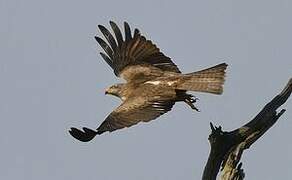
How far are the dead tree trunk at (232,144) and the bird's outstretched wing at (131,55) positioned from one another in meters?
5.65

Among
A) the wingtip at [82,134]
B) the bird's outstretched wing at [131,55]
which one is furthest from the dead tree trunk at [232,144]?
the bird's outstretched wing at [131,55]

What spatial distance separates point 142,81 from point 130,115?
214 centimetres

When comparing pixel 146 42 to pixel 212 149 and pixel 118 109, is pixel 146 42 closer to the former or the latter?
pixel 118 109

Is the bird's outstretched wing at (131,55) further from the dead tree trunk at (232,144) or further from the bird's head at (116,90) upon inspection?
the dead tree trunk at (232,144)

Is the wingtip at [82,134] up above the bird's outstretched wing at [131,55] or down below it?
below

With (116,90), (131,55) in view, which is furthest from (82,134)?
(131,55)

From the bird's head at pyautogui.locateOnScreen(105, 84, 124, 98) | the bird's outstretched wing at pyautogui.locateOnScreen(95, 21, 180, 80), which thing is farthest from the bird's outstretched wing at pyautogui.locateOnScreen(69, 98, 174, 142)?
the bird's outstretched wing at pyautogui.locateOnScreen(95, 21, 180, 80)

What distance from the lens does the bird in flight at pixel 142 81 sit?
13.0 meters

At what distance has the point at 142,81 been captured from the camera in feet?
49.5

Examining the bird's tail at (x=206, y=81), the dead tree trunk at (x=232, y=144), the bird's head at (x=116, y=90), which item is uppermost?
the bird's head at (x=116, y=90)

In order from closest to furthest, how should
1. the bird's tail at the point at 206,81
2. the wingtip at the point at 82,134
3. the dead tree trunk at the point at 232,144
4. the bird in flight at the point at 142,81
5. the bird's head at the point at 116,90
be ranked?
1. the dead tree trunk at the point at 232,144
2. the wingtip at the point at 82,134
3. the bird in flight at the point at 142,81
4. the bird's tail at the point at 206,81
5. the bird's head at the point at 116,90

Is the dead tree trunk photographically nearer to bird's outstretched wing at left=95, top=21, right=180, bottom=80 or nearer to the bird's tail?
the bird's tail

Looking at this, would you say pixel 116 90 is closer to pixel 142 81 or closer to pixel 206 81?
pixel 142 81

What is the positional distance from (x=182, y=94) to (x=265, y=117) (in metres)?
4.18
